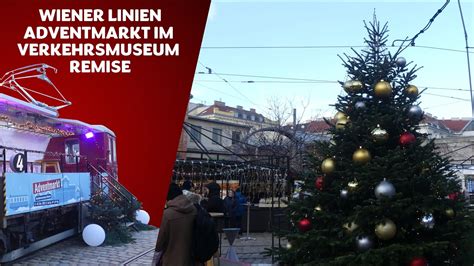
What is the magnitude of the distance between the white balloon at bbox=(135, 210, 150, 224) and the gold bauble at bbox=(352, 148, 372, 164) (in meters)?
1.32

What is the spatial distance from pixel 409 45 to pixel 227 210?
5.22 metres

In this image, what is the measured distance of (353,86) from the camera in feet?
10.0

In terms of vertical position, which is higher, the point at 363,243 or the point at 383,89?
the point at 383,89

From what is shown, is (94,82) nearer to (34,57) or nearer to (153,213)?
(34,57)

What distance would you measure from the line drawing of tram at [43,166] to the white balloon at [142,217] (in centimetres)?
10

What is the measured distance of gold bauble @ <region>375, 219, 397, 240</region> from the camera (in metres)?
2.65

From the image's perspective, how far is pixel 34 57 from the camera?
270cm

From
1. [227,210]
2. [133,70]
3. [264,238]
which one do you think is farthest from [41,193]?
[264,238]

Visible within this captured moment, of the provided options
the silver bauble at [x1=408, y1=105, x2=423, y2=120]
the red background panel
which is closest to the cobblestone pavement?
the red background panel

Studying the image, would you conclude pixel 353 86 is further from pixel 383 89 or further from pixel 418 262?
pixel 418 262

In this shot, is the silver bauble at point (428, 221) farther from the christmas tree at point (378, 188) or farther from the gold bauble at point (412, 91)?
the gold bauble at point (412, 91)

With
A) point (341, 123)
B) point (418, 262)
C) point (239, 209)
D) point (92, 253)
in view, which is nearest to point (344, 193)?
point (341, 123)

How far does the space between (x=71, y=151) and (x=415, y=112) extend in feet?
6.82

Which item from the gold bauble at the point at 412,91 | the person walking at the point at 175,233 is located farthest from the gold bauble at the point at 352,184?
the person walking at the point at 175,233
